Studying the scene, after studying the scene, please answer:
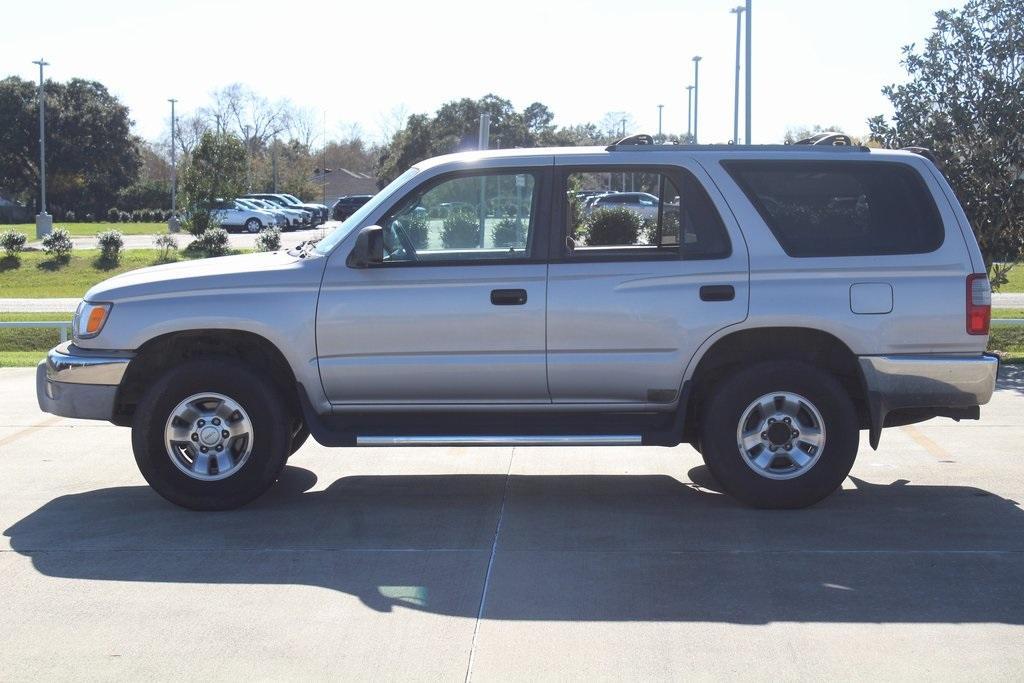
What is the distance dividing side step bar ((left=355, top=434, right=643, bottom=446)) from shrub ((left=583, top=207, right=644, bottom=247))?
3.66 ft

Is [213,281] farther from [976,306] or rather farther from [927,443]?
[927,443]

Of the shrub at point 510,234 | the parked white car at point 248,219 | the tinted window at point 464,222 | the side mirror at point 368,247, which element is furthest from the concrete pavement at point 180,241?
the side mirror at point 368,247

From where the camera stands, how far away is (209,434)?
668cm

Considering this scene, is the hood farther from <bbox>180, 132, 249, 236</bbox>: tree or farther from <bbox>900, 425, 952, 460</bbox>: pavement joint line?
<bbox>180, 132, 249, 236</bbox>: tree

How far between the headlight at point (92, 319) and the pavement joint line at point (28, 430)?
2333 mm

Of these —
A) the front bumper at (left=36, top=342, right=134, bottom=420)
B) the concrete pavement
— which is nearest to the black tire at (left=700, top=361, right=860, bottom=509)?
the front bumper at (left=36, top=342, right=134, bottom=420)

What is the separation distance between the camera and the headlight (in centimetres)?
668

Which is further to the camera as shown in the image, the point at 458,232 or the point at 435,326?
the point at 458,232

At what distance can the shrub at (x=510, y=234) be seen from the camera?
6738mm

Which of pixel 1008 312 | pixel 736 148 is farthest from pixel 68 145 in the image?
pixel 736 148

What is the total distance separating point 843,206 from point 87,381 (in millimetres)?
4271

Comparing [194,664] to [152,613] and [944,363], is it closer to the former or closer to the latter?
[152,613]

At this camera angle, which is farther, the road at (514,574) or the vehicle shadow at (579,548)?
the vehicle shadow at (579,548)

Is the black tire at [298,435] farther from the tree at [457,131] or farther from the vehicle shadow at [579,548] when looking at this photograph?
the tree at [457,131]
